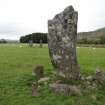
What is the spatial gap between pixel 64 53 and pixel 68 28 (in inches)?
37.5

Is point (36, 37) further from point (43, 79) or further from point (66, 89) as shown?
point (66, 89)

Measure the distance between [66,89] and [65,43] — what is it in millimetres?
2114

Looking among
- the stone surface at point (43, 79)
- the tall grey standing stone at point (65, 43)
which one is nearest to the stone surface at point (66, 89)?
the stone surface at point (43, 79)

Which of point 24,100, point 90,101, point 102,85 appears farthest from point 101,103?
point 24,100

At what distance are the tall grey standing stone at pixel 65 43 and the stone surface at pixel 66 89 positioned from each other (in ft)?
3.98

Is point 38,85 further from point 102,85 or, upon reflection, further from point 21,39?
point 21,39

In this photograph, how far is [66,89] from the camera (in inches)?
395

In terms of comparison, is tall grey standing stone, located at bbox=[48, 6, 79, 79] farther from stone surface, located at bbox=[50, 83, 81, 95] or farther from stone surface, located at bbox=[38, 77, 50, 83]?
stone surface, located at bbox=[50, 83, 81, 95]

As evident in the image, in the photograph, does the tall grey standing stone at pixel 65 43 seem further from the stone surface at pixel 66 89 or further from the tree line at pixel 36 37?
the tree line at pixel 36 37

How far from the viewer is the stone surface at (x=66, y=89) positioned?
9.96 metres

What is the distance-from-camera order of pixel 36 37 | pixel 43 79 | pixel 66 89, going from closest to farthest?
1. pixel 66 89
2. pixel 43 79
3. pixel 36 37

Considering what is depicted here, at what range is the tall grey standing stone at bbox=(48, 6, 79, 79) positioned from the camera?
451 inches

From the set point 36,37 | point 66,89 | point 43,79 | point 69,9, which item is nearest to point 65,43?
point 69,9

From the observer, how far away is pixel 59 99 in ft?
31.3
